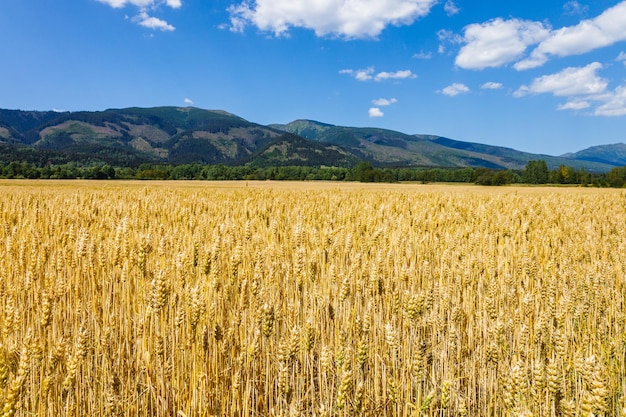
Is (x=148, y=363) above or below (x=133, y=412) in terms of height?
above

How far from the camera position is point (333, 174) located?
108 m

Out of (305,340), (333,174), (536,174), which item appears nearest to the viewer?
(305,340)

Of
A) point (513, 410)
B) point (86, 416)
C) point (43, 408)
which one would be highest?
point (513, 410)

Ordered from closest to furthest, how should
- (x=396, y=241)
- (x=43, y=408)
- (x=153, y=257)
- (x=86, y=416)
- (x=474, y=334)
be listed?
(x=43, y=408)
(x=86, y=416)
(x=474, y=334)
(x=153, y=257)
(x=396, y=241)

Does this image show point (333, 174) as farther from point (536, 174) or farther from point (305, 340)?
point (305, 340)

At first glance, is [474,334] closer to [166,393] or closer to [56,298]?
[166,393]

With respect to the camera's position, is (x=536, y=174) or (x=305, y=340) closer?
(x=305, y=340)

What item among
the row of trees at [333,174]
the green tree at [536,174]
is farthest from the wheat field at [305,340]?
the green tree at [536,174]

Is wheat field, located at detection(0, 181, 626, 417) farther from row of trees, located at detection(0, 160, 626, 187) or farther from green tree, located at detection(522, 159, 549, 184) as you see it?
green tree, located at detection(522, 159, 549, 184)

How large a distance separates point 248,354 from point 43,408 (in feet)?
3.00

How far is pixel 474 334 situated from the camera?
278 centimetres

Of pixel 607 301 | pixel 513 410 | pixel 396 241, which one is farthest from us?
pixel 396 241

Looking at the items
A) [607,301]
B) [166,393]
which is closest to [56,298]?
[166,393]

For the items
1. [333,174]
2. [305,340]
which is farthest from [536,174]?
[305,340]
